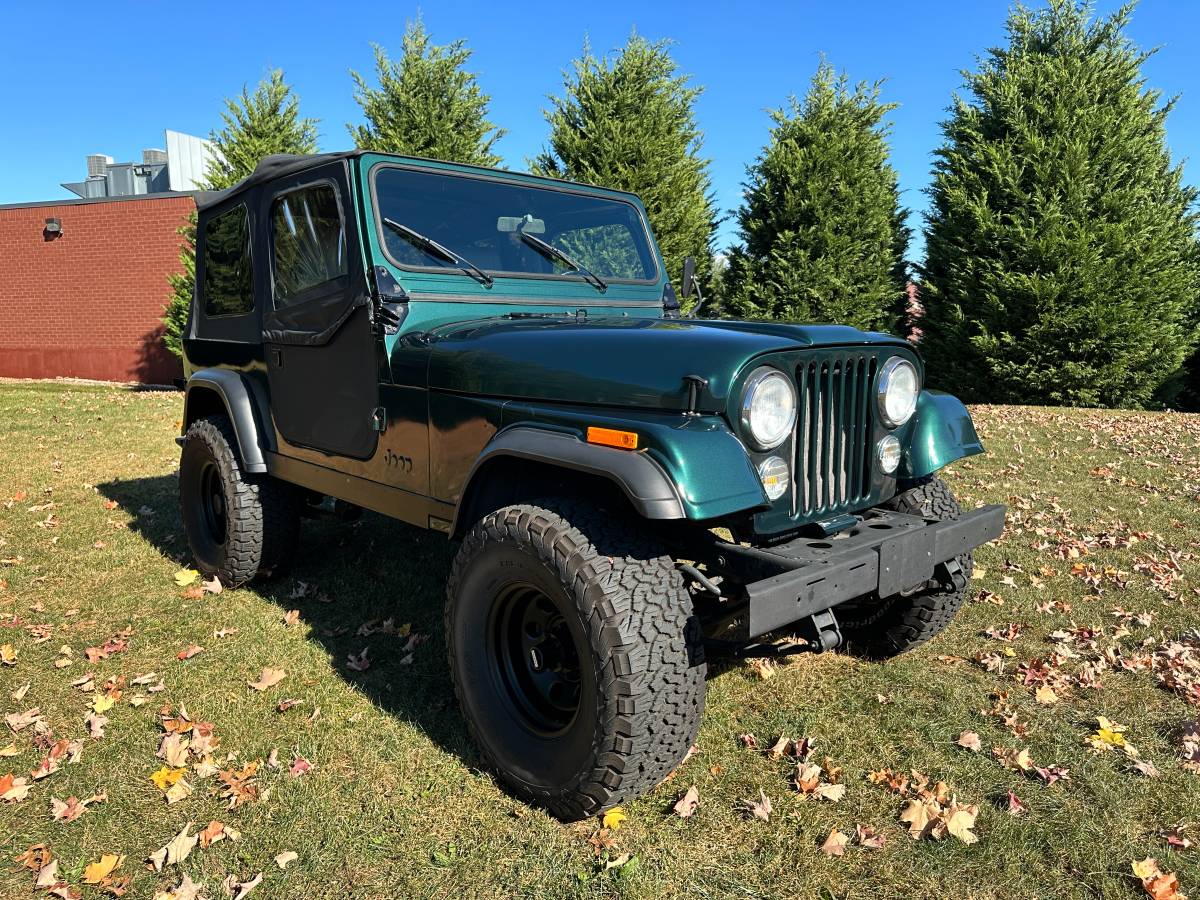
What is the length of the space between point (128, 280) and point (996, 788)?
783 inches

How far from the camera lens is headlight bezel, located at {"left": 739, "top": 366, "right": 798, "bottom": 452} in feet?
7.83

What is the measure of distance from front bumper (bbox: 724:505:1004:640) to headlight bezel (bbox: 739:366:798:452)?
13.1 inches

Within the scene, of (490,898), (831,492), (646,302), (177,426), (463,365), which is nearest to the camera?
(490,898)

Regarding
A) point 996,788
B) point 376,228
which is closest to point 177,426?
point 376,228

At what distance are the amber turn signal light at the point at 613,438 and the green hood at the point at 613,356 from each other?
0.13m

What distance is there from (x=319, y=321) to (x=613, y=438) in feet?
5.74

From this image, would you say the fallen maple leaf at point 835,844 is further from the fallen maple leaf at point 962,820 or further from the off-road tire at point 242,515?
the off-road tire at point 242,515

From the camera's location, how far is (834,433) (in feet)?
8.84

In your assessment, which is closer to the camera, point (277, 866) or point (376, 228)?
point (277, 866)

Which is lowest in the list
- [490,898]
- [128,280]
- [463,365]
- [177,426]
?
[490,898]

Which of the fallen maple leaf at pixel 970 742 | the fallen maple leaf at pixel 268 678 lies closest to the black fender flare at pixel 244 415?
the fallen maple leaf at pixel 268 678

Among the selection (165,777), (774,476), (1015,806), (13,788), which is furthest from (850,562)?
(13,788)

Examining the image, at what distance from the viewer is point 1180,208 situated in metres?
12.2

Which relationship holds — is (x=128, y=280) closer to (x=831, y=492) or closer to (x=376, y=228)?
(x=376, y=228)
